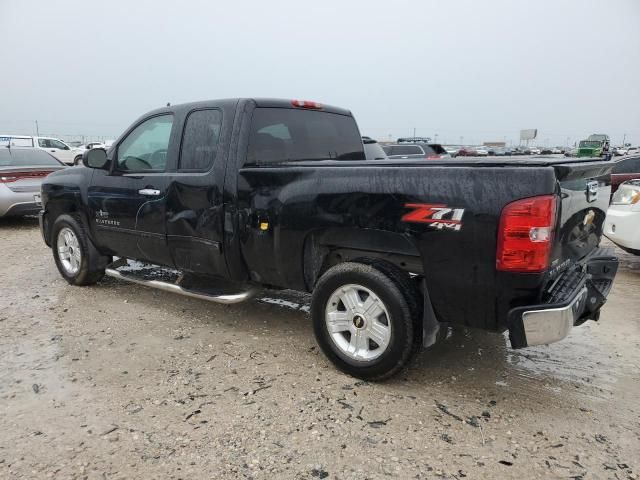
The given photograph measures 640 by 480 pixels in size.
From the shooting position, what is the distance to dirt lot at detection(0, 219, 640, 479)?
245 centimetres

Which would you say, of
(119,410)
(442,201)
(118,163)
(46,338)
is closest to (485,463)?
(442,201)

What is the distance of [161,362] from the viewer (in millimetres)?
3572

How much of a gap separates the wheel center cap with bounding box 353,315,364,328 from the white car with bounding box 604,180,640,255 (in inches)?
170

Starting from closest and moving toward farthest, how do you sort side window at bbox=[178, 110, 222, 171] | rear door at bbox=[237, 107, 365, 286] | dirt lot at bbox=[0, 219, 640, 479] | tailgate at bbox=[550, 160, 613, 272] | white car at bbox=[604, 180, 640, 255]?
dirt lot at bbox=[0, 219, 640, 479] < tailgate at bbox=[550, 160, 613, 272] < rear door at bbox=[237, 107, 365, 286] < side window at bbox=[178, 110, 222, 171] < white car at bbox=[604, 180, 640, 255]

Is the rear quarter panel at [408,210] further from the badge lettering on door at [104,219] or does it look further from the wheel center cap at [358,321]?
the badge lettering on door at [104,219]

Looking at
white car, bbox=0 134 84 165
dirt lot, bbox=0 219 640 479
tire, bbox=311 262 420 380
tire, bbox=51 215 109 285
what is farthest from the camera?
white car, bbox=0 134 84 165

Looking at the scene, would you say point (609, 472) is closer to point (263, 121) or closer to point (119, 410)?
point (119, 410)

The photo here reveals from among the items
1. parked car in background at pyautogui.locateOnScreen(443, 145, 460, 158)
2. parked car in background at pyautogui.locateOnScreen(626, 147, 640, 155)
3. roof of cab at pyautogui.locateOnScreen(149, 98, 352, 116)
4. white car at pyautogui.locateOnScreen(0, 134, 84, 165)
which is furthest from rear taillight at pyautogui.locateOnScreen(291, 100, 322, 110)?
white car at pyautogui.locateOnScreen(0, 134, 84, 165)

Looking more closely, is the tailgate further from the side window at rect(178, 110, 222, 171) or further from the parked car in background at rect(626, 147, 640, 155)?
the parked car in background at rect(626, 147, 640, 155)

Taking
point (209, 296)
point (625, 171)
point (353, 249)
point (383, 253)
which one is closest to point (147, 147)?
point (209, 296)

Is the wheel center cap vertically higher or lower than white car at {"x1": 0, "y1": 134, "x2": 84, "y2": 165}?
lower

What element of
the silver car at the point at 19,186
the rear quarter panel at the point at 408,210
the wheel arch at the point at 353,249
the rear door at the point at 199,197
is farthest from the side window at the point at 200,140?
the silver car at the point at 19,186

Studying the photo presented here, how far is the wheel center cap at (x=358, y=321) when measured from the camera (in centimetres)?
318

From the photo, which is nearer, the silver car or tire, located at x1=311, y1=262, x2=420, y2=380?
tire, located at x1=311, y1=262, x2=420, y2=380
